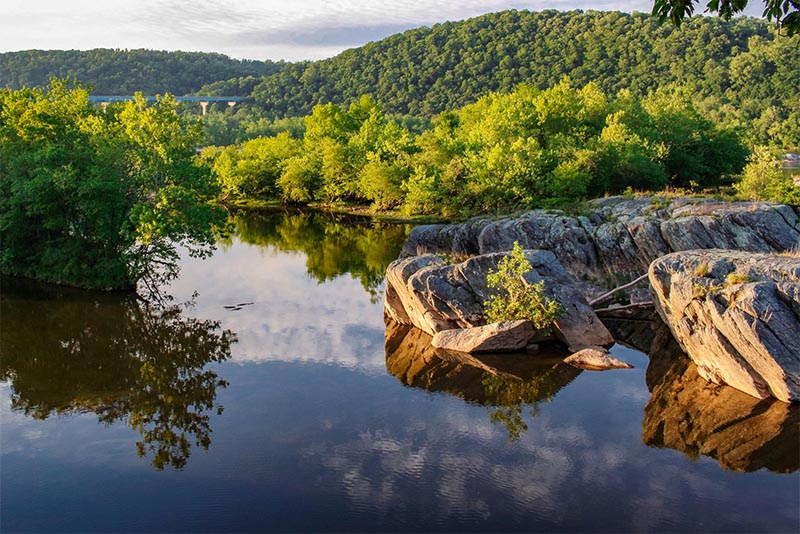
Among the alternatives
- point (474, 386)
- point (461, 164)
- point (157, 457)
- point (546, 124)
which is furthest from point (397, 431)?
point (546, 124)

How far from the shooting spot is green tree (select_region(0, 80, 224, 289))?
1300 inches

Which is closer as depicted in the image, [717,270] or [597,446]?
[597,446]

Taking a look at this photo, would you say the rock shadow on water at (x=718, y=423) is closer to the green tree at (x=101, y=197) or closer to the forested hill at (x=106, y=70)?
the green tree at (x=101, y=197)

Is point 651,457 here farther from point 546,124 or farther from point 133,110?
point 546,124

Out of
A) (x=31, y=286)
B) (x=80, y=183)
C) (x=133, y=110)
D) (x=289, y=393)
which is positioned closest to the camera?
(x=289, y=393)

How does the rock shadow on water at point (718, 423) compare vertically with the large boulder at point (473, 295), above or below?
below

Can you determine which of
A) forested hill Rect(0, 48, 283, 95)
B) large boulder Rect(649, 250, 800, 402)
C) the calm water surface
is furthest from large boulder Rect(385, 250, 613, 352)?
forested hill Rect(0, 48, 283, 95)

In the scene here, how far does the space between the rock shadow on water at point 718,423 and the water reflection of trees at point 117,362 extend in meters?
13.2

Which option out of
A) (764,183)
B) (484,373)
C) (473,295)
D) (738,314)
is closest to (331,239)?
(473,295)

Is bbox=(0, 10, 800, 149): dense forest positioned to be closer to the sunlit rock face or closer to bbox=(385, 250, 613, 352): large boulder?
bbox=(385, 250, 613, 352): large boulder

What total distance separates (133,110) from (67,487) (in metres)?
26.9

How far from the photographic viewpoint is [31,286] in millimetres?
36344

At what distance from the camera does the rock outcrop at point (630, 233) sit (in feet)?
103

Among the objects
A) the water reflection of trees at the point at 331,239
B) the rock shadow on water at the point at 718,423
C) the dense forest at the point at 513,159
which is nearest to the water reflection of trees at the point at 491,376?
the rock shadow on water at the point at 718,423
